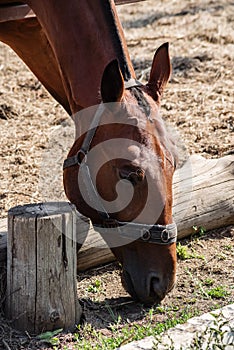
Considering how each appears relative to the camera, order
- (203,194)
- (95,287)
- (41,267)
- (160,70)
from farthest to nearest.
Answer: (203,194), (95,287), (160,70), (41,267)

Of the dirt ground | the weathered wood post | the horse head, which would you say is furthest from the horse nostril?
the weathered wood post

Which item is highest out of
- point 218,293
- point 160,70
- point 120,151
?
point 160,70

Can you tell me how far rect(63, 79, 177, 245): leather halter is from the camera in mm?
3369

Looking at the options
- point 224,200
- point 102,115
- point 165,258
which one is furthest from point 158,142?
point 224,200

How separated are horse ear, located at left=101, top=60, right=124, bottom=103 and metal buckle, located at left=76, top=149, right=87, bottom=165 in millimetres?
282

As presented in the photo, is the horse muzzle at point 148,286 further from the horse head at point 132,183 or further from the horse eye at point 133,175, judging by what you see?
the horse eye at point 133,175

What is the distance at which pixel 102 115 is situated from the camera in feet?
11.6

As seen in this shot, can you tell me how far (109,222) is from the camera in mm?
3484

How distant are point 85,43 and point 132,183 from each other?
2.69 feet

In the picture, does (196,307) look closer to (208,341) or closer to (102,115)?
(208,341)

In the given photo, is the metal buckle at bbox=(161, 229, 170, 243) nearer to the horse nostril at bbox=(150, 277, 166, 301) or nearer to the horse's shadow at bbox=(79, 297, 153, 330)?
the horse nostril at bbox=(150, 277, 166, 301)

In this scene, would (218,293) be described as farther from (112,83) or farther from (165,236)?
(112,83)

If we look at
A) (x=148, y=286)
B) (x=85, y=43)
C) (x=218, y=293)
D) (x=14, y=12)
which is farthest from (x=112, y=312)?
(x=14, y=12)

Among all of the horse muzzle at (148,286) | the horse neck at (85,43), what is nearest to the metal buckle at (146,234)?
the horse muzzle at (148,286)
